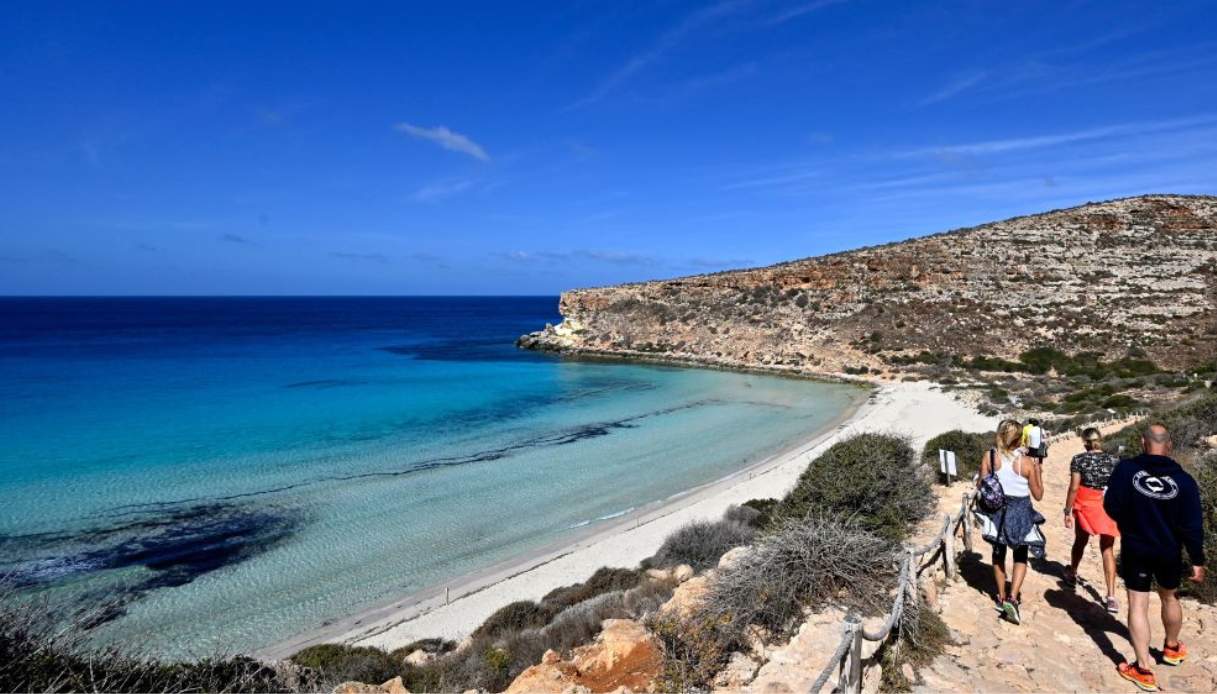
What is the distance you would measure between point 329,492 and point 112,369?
32.9 metres

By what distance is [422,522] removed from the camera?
13102 millimetres

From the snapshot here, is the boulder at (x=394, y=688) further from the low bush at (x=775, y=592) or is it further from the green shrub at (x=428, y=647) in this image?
the low bush at (x=775, y=592)

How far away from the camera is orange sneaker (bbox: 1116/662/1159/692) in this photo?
13.9 feet

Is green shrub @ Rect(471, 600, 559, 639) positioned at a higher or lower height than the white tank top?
lower

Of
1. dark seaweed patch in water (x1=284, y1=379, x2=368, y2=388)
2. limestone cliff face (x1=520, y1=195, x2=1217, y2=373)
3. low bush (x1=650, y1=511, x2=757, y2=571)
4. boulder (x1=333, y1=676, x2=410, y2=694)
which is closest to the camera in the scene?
boulder (x1=333, y1=676, x2=410, y2=694)

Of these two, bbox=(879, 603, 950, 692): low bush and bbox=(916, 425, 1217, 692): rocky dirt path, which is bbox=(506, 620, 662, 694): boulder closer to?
bbox=(879, 603, 950, 692): low bush

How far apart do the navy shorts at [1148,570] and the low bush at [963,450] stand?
7241 mm

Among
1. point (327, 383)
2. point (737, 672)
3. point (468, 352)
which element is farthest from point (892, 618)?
point (468, 352)

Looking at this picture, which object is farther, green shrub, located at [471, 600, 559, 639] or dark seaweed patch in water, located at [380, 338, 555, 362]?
dark seaweed patch in water, located at [380, 338, 555, 362]

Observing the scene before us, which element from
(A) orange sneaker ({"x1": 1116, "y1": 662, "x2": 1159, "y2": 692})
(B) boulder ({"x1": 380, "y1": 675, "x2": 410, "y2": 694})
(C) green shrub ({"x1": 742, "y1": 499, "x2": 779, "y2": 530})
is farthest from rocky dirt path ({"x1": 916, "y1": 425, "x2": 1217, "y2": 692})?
(B) boulder ({"x1": 380, "y1": 675, "x2": 410, "y2": 694})

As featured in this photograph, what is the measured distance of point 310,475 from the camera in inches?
635

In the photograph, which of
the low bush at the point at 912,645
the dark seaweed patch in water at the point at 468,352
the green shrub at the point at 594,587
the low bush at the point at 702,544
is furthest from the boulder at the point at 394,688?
the dark seaweed patch in water at the point at 468,352

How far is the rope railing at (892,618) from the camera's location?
3727mm

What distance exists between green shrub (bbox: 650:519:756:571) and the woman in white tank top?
4314mm
